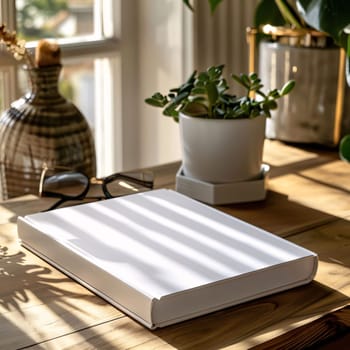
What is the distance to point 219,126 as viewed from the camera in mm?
1262

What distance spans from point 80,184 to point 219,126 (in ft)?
0.69

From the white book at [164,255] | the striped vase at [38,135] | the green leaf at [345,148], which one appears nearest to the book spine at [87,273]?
the white book at [164,255]

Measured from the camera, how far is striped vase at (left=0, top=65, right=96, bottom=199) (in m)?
1.36

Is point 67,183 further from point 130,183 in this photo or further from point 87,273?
point 87,273

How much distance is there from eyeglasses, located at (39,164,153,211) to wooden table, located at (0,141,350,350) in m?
0.04

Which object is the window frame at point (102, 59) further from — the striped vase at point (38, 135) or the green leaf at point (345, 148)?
the green leaf at point (345, 148)

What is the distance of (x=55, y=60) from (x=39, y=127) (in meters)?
0.10

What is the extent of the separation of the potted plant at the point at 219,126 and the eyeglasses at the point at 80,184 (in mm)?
77

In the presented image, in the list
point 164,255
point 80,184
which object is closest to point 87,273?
point 164,255

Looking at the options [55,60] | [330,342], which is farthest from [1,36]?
[330,342]

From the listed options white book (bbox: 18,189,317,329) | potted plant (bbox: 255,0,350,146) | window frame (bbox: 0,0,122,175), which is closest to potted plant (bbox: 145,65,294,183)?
white book (bbox: 18,189,317,329)

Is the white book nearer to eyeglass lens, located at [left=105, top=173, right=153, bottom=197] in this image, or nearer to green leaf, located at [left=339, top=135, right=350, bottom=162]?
eyeglass lens, located at [left=105, top=173, right=153, bottom=197]

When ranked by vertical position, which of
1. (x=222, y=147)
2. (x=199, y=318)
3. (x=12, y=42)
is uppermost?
(x=12, y=42)

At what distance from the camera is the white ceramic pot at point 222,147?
1.26 m
